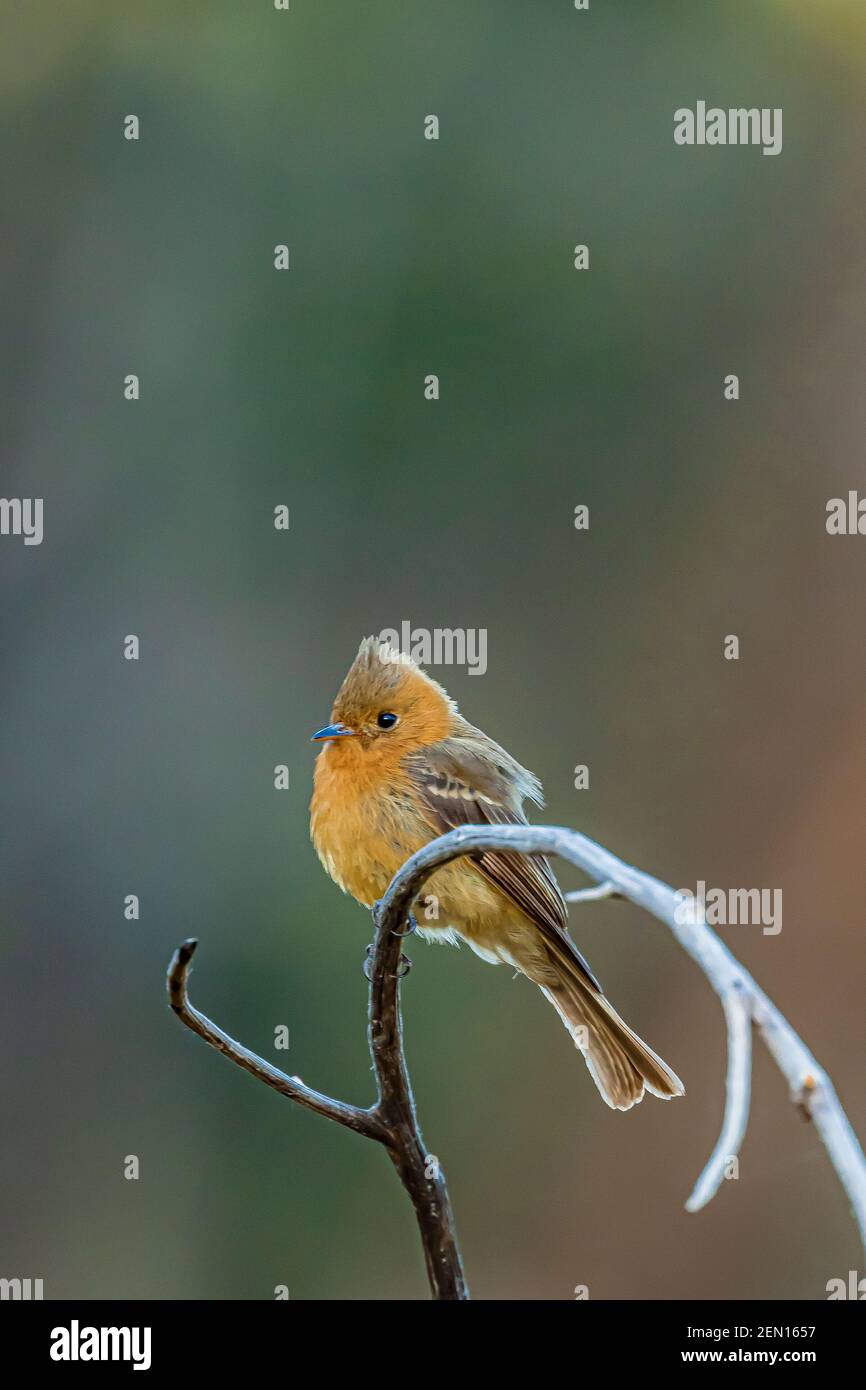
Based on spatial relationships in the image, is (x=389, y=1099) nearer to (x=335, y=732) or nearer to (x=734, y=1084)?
(x=734, y=1084)

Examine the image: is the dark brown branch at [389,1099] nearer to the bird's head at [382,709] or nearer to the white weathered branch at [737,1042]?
the white weathered branch at [737,1042]

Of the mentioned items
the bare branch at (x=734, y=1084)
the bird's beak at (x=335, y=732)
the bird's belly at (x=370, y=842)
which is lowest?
the bare branch at (x=734, y=1084)

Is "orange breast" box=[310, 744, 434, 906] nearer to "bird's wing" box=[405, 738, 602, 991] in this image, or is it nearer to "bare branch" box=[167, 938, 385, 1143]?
"bird's wing" box=[405, 738, 602, 991]

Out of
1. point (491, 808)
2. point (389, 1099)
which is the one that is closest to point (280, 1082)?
point (389, 1099)

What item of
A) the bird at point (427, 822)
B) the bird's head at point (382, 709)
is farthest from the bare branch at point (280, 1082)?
the bird's head at point (382, 709)

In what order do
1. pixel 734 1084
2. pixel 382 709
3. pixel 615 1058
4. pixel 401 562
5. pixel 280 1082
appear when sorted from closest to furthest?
1. pixel 734 1084
2. pixel 280 1082
3. pixel 615 1058
4. pixel 382 709
5. pixel 401 562

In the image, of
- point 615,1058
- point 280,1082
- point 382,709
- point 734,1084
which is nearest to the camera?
point 734,1084

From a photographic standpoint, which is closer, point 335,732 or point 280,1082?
point 280,1082

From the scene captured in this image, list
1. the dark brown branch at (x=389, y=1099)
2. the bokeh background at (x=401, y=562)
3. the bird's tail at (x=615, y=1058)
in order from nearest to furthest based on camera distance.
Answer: the dark brown branch at (x=389, y=1099) < the bird's tail at (x=615, y=1058) < the bokeh background at (x=401, y=562)
